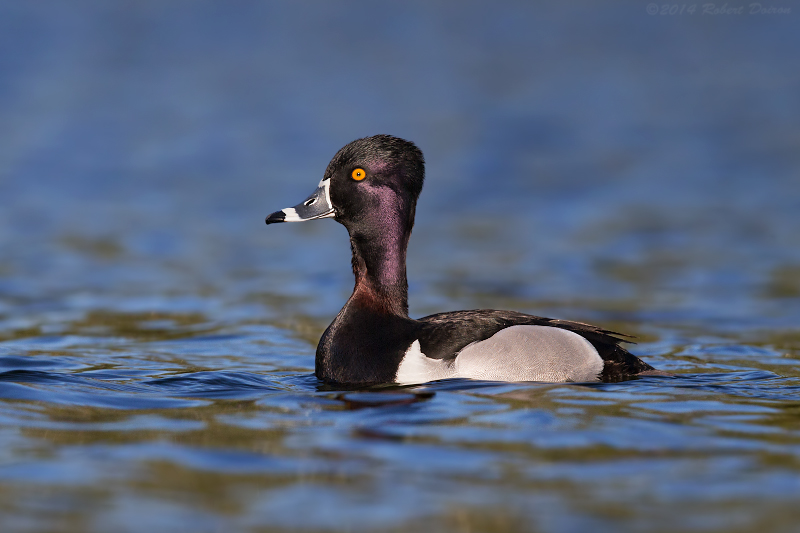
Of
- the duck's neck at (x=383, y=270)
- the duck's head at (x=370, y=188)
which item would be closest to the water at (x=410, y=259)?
the duck's neck at (x=383, y=270)

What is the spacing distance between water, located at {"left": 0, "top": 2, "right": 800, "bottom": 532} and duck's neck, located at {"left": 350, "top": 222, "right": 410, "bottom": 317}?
0.86 metres

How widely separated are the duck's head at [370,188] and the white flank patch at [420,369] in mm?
1212

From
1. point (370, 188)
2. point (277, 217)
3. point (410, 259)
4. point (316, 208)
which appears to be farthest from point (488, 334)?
point (410, 259)

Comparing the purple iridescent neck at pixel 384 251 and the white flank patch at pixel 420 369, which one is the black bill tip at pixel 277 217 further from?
the white flank patch at pixel 420 369

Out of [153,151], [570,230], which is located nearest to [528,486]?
[570,230]

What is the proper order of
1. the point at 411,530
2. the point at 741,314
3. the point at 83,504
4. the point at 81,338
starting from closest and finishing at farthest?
the point at 411,530 → the point at 83,504 → the point at 81,338 → the point at 741,314

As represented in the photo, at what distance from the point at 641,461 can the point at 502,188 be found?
630 inches

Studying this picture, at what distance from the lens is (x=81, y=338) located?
1068 centimetres

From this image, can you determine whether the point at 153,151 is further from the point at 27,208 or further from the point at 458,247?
the point at 458,247

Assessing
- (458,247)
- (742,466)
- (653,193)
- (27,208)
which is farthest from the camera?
(653,193)

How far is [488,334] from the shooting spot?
7781 millimetres

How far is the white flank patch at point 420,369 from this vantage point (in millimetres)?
7594

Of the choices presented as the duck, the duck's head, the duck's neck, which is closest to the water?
the duck

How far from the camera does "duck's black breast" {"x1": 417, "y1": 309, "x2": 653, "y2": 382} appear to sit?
770cm
